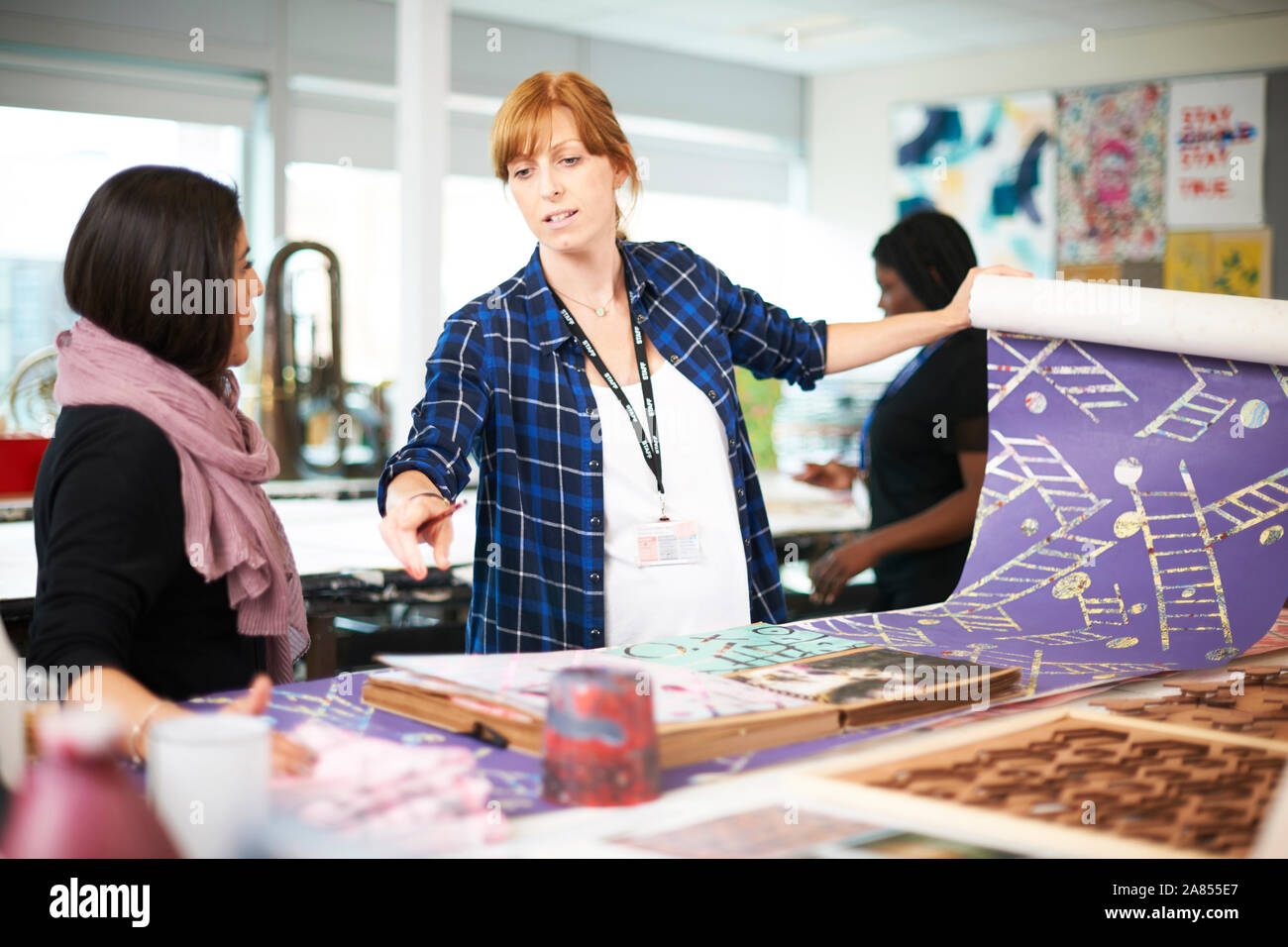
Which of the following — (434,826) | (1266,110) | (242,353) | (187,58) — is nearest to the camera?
(434,826)

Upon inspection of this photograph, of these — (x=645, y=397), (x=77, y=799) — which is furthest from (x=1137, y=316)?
(x=77, y=799)

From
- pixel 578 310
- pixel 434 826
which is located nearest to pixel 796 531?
pixel 578 310

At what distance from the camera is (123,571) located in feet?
3.98

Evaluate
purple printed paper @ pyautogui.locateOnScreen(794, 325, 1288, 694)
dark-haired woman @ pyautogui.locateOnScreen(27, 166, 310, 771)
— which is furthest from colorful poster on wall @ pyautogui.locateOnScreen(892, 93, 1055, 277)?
dark-haired woman @ pyautogui.locateOnScreen(27, 166, 310, 771)

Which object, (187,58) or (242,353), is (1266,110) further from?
(242,353)

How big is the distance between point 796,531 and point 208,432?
6.84 ft

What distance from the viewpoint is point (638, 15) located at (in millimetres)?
7211

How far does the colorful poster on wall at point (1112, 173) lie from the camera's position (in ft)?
24.2

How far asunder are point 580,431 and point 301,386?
231 cm

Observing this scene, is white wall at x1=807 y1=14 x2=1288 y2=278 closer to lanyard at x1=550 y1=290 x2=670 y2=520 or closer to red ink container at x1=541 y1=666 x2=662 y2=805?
lanyard at x1=550 y1=290 x2=670 y2=520

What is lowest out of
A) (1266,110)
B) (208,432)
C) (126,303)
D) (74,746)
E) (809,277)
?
(74,746)

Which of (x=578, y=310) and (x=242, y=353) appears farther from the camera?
(x=578, y=310)

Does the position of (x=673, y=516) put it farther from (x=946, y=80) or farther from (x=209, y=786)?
(x=946, y=80)

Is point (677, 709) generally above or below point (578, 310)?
below
